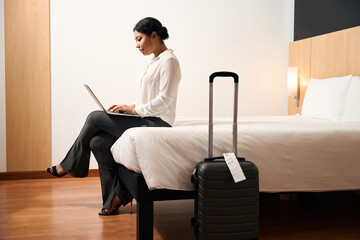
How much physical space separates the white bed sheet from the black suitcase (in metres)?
0.16

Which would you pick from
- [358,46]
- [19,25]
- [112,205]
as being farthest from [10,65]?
[358,46]

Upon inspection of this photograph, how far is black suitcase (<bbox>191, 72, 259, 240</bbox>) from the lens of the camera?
1832 millimetres

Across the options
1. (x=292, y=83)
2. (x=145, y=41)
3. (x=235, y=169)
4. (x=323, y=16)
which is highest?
(x=323, y=16)

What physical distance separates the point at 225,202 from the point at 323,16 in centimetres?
335

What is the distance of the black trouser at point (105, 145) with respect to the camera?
8.34 ft

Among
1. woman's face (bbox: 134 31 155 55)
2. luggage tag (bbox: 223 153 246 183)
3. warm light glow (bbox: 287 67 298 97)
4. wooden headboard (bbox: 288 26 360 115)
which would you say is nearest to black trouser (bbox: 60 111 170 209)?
woman's face (bbox: 134 31 155 55)

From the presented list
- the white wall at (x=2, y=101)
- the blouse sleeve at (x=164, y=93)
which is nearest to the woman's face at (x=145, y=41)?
the blouse sleeve at (x=164, y=93)

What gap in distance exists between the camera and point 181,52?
169 inches

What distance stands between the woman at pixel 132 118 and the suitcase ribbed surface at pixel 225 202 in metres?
0.76

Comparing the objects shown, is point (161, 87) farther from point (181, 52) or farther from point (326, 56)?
point (326, 56)

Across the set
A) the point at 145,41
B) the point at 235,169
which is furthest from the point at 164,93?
the point at 235,169

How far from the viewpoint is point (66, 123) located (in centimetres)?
401

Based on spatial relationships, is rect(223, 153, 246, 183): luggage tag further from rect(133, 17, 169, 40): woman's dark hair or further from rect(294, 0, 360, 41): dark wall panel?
rect(294, 0, 360, 41): dark wall panel

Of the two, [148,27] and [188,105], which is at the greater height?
[148,27]
